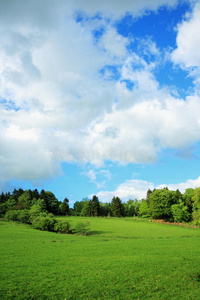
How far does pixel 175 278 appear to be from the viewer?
46.5ft

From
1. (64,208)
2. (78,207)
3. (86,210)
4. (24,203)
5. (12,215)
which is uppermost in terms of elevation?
(24,203)

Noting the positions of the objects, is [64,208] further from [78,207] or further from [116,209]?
[116,209]

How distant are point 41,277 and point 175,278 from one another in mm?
10315

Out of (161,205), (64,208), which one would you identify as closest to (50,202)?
(64,208)

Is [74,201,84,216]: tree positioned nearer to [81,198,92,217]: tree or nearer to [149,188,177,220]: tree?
[81,198,92,217]: tree

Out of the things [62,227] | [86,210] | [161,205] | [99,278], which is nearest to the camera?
[99,278]

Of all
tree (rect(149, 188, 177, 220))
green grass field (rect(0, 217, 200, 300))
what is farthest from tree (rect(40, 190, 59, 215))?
green grass field (rect(0, 217, 200, 300))

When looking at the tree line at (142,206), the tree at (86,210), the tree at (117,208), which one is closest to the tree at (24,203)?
the tree line at (142,206)

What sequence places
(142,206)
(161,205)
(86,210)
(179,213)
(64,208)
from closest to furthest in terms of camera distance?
(179,213) → (161,205) → (142,206) → (86,210) → (64,208)

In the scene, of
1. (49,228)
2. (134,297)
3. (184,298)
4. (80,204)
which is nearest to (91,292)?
(134,297)

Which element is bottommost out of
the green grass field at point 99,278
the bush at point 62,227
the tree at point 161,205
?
the bush at point 62,227

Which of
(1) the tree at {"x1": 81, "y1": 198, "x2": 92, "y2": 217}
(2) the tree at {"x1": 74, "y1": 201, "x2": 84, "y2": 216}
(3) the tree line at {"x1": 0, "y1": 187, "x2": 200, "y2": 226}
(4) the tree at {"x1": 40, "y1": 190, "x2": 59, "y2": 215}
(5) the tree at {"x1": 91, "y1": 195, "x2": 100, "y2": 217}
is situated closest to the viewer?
(3) the tree line at {"x1": 0, "y1": 187, "x2": 200, "y2": 226}

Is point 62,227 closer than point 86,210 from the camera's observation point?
Yes

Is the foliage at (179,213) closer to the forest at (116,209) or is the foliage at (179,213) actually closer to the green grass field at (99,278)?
the forest at (116,209)
